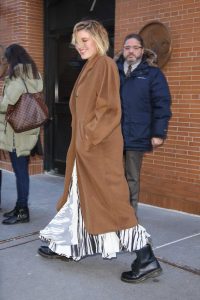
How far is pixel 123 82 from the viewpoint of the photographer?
4406mm

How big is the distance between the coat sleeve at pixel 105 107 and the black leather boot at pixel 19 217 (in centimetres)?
207

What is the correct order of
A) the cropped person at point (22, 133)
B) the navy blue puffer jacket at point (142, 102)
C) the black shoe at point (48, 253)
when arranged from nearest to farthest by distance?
the black shoe at point (48, 253) < the navy blue puffer jacket at point (142, 102) < the cropped person at point (22, 133)

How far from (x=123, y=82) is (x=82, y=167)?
1.29 meters

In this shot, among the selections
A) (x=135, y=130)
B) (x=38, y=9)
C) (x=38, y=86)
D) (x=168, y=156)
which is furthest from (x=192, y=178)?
(x=38, y=9)

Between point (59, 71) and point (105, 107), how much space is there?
4.40m

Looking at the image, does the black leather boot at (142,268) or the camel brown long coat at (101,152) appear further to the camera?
the black leather boot at (142,268)

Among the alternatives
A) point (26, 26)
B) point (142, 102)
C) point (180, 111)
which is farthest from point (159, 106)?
point (26, 26)

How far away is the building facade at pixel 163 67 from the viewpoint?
521 cm

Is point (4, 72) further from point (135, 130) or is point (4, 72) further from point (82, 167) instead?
point (82, 167)

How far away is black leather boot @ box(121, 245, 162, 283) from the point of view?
3490 mm

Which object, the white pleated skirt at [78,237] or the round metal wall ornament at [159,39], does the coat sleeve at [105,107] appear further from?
the round metal wall ornament at [159,39]

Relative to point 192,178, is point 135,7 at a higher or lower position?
higher

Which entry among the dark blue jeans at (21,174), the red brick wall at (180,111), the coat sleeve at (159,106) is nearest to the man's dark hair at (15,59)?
the dark blue jeans at (21,174)

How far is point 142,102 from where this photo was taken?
4.29m
